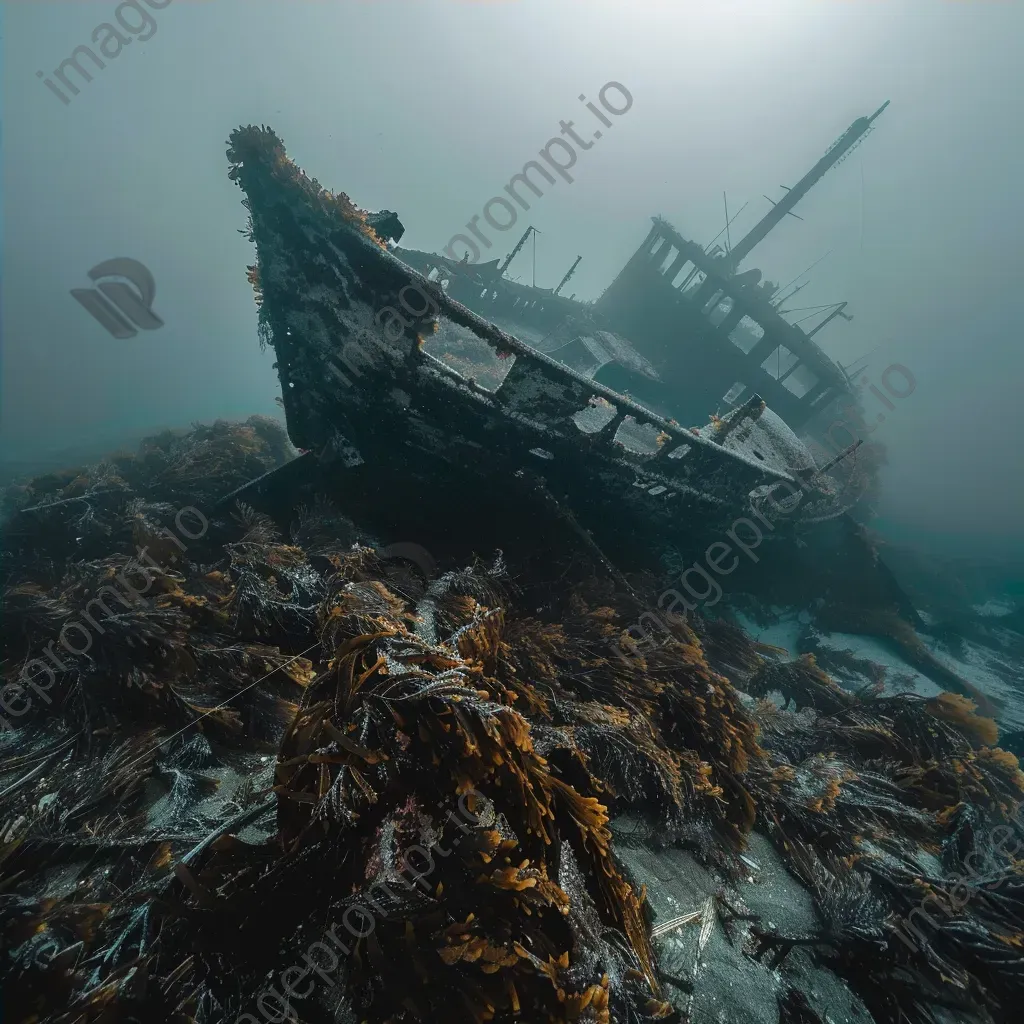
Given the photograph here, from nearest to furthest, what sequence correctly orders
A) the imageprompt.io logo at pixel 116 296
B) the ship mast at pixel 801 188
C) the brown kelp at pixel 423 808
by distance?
the brown kelp at pixel 423 808
the imageprompt.io logo at pixel 116 296
the ship mast at pixel 801 188

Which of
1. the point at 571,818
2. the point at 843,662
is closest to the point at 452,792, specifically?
the point at 571,818

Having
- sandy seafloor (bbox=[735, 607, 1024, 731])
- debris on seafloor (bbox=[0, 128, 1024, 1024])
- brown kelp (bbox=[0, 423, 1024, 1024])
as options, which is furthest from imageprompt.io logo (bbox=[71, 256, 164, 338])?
sandy seafloor (bbox=[735, 607, 1024, 731])

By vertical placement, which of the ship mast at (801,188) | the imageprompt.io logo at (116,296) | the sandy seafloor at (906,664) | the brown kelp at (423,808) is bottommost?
the imageprompt.io logo at (116,296)

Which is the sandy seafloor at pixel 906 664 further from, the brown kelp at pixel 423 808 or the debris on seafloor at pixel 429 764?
the brown kelp at pixel 423 808

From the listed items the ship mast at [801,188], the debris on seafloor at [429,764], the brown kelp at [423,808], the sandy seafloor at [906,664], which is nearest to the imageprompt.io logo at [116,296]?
the debris on seafloor at [429,764]

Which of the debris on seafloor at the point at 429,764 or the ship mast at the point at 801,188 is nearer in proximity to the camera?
the debris on seafloor at the point at 429,764

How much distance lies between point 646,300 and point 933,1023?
758 inches

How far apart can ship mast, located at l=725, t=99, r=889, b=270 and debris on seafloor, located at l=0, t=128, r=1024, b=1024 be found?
18380 mm

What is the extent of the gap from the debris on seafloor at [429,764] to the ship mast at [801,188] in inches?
724

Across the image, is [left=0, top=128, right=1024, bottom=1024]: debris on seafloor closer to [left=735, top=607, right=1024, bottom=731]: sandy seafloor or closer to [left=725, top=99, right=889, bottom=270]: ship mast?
[left=735, top=607, right=1024, bottom=731]: sandy seafloor

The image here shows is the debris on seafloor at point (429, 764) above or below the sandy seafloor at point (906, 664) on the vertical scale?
below

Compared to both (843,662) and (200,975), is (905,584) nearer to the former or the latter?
(843,662)

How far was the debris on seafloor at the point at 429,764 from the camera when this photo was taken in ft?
5.02

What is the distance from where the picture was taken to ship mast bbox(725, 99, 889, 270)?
1852 cm
